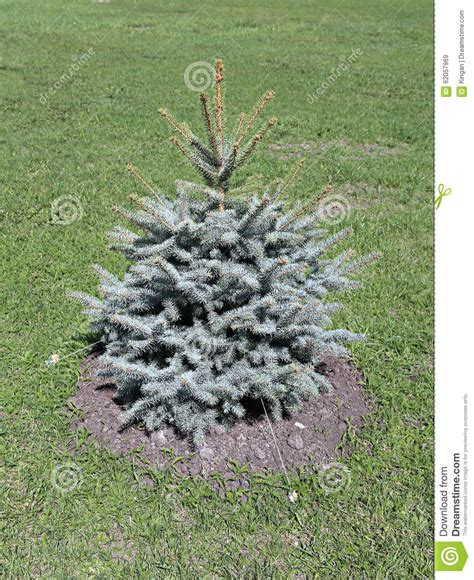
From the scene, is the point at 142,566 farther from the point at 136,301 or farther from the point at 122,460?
the point at 136,301

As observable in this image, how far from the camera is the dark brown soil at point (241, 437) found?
363 cm

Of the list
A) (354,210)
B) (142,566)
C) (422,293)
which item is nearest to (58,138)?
(354,210)

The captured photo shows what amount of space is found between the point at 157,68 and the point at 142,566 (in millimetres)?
12090

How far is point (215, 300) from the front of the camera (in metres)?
3.55

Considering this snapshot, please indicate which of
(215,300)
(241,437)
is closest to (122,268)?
(215,300)

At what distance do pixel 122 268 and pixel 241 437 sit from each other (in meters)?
2.60

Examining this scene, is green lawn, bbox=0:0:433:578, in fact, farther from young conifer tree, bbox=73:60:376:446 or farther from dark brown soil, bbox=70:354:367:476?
young conifer tree, bbox=73:60:376:446

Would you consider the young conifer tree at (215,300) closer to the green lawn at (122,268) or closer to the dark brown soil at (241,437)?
the dark brown soil at (241,437)

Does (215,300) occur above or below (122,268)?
above

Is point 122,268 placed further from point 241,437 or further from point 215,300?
point 241,437

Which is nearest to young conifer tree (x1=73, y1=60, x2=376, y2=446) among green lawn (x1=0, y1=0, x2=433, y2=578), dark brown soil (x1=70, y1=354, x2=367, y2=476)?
→ dark brown soil (x1=70, y1=354, x2=367, y2=476)

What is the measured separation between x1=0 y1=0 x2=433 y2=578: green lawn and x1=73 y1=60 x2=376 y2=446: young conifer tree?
50 cm

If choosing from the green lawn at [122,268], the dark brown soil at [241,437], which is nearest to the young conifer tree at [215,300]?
the dark brown soil at [241,437]

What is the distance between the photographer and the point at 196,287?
346 cm
